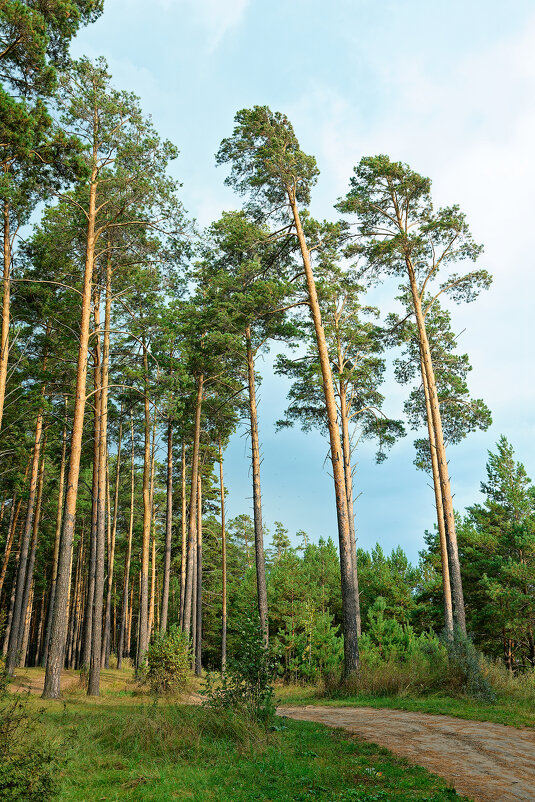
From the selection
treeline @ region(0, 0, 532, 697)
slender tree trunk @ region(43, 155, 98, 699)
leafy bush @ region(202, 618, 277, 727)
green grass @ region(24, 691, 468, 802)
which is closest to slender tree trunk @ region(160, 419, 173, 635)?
treeline @ region(0, 0, 532, 697)

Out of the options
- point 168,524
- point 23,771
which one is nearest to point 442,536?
point 168,524

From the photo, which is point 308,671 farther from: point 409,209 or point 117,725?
point 409,209

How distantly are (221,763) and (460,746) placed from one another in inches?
124

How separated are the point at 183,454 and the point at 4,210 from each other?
1419 centimetres

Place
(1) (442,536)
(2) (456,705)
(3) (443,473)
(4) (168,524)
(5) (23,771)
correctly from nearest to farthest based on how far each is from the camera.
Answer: (5) (23,771)
(2) (456,705)
(1) (442,536)
(3) (443,473)
(4) (168,524)

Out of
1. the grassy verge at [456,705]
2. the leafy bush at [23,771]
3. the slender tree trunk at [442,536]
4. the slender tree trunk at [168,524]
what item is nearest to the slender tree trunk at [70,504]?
the grassy verge at [456,705]

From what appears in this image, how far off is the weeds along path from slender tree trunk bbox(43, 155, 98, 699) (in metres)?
5.63

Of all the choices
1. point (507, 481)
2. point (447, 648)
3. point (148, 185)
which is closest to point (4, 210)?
point (148, 185)

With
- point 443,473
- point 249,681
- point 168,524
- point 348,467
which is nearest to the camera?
point 249,681

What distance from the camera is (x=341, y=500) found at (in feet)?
44.8

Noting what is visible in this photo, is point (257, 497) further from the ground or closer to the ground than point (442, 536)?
further from the ground

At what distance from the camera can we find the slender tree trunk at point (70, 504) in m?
11.6

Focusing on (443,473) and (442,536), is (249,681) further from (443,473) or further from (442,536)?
(443,473)

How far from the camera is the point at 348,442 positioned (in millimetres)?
22000
